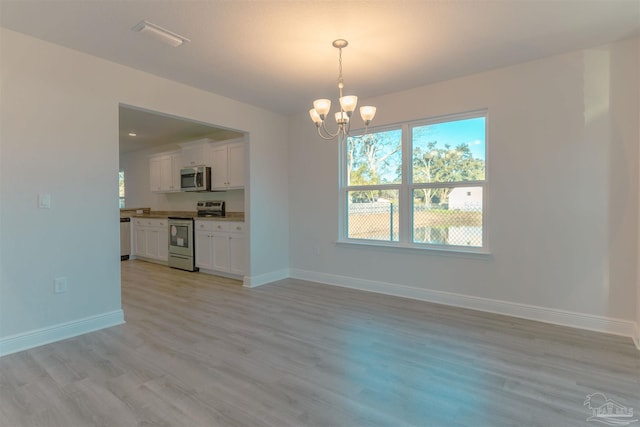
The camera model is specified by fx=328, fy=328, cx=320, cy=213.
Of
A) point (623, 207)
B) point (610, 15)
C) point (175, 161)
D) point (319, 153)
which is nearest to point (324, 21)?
point (610, 15)

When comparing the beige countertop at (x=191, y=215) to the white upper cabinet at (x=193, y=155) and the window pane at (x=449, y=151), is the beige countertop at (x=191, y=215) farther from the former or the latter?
the window pane at (x=449, y=151)

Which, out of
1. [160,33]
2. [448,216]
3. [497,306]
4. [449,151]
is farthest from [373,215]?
[160,33]

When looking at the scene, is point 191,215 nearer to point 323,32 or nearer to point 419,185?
point 419,185

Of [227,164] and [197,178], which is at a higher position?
[227,164]

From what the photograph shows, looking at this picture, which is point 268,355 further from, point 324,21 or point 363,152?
point 363,152

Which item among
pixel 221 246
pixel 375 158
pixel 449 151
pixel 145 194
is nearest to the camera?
pixel 449 151

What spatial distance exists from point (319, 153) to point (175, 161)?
3195 mm

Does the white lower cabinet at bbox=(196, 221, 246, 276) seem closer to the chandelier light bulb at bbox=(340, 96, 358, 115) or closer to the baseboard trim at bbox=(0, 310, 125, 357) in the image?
the baseboard trim at bbox=(0, 310, 125, 357)

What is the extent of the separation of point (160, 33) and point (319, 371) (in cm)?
277

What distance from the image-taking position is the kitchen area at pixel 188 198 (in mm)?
5059

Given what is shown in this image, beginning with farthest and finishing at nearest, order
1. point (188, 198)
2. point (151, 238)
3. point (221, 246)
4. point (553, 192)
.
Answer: point (188, 198), point (151, 238), point (221, 246), point (553, 192)

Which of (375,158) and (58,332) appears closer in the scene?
(58,332)

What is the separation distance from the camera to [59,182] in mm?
2791

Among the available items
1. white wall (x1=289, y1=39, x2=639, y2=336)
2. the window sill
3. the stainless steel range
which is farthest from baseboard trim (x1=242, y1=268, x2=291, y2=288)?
white wall (x1=289, y1=39, x2=639, y2=336)
